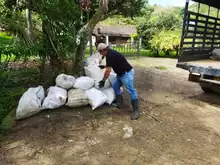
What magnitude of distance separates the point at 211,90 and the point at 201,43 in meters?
1.15

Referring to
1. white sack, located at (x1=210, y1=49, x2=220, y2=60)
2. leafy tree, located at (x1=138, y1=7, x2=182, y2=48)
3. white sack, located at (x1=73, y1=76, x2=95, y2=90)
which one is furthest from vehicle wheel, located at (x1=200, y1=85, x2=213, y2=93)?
leafy tree, located at (x1=138, y1=7, x2=182, y2=48)

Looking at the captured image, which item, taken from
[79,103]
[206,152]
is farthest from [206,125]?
[79,103]

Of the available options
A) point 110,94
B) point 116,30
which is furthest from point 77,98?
point 116,30

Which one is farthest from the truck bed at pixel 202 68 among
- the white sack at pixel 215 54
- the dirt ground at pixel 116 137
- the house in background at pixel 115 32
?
the house in background at pixel 115 32

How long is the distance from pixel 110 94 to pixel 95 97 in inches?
15.1

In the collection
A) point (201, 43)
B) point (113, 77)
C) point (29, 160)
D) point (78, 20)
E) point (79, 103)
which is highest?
point (78, 20)

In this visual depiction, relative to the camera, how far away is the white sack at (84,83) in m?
4.04

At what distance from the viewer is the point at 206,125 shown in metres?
3.74

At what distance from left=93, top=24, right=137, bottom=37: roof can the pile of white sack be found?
60.8 ft

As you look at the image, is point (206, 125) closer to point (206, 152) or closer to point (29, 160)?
point (206, 152)

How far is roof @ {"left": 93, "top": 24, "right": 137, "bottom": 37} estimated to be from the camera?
22.8 meters

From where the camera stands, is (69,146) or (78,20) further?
(78,20)

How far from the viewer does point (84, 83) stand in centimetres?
406

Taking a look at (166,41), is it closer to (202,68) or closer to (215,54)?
(215,54)
